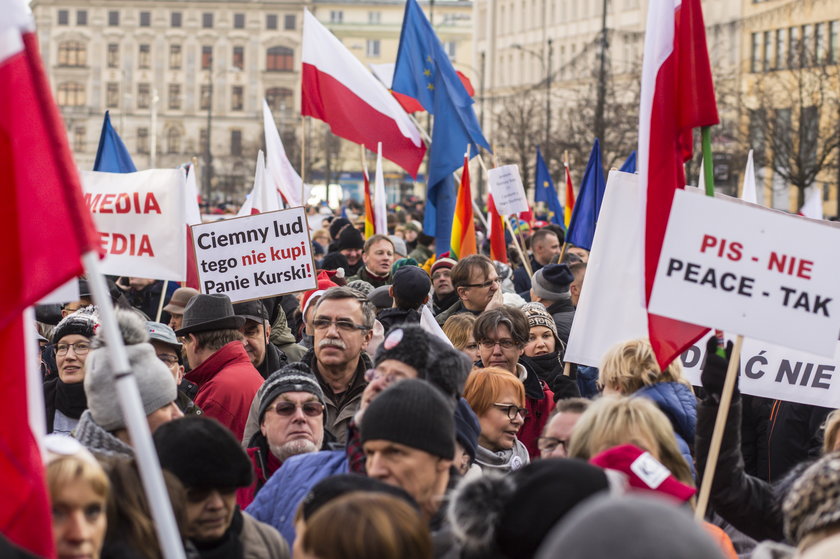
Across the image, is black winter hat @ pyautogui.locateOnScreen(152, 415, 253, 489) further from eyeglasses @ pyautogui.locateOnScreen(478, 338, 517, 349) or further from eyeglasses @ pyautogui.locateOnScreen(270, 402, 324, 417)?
eyeglasses @ pyautogui.locateOnScreen(478, 338, 517, 349)

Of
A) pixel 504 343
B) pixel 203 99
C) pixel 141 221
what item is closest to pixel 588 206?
pixel 141 221

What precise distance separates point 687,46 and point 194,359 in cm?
269

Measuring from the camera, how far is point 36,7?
10712 cm

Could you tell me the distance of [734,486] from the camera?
14.7 ft

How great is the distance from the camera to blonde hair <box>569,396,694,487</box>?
165 inches

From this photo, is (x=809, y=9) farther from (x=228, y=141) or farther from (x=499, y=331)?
(x=228, y=141)

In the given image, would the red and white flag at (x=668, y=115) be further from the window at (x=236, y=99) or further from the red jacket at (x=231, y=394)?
the window at (x=236, y=99)

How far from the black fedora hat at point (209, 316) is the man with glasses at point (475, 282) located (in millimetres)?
2051

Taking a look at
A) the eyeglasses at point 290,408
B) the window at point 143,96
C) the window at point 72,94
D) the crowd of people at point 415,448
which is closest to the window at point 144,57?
the window at point 143,96

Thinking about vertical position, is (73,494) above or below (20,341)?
below

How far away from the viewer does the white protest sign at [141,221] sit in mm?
7902

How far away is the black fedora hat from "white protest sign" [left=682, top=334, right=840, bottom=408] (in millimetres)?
2056

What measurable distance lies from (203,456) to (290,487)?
22.2 inches

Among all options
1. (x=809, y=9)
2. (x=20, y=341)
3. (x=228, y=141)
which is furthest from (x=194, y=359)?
(x=228, y=141)
